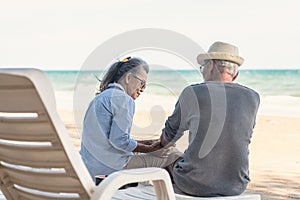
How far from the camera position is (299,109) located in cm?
1405

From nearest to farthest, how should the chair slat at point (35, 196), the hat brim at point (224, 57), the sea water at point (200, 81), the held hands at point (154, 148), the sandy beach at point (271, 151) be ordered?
1. the chair slat at point (35, 196)
2. the hat brim at point (224, 57)
3. the held hands at point (154, 148)
4. the sandy beach at point (271, 151)
5. the sea water at point (200, 81)

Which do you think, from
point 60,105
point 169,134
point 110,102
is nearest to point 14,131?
point 169,134

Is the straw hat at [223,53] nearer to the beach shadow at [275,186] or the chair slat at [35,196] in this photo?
the chair slat at [35,196]

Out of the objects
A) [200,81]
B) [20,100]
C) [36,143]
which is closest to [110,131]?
[36,143]

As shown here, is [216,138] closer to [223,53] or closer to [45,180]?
[223,53]

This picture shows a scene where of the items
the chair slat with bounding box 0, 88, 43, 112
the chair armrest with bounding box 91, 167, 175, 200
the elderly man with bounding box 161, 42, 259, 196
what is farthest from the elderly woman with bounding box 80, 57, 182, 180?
the chair slat with bounding box 0, 88, 43, 112

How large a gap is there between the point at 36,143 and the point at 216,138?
87 cm

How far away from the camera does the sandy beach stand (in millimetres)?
6277

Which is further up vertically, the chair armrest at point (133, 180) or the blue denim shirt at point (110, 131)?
the chair armrest at point (133, 180)

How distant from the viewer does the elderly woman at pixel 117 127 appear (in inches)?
125

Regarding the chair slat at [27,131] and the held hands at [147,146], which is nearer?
the chair slat at [27,131]

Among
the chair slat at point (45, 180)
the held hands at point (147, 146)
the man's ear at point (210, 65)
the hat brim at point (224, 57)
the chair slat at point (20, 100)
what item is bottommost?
the held hands at point (147, 146)

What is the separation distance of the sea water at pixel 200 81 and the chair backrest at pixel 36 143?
750cm

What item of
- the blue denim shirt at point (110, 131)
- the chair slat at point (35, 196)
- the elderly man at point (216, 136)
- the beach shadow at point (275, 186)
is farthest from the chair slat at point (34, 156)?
the beach shadow at point (275, 186)
